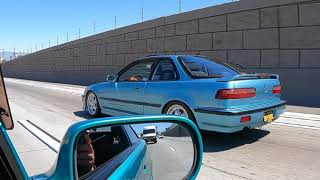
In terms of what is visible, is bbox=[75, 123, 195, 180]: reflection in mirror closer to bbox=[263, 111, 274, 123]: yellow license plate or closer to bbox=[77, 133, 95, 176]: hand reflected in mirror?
bbox=[77, 133, 95, 176]: hand reflected in mirror

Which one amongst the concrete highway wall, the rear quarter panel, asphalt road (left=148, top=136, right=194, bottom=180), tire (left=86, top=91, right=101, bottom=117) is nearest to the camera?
asphalt road (left=148, top=136, right=194, bottom=180)

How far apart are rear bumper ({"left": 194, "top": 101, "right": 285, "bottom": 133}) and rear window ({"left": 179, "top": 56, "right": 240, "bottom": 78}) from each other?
71 centimetres

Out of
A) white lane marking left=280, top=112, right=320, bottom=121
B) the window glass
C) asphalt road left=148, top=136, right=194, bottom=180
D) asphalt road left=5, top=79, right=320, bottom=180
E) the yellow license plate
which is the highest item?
the window glass

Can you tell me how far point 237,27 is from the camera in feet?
58.9

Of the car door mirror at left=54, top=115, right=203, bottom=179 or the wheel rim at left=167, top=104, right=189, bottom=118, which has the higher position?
the car door mirror at left=54, top=115, right=203, bottom=179

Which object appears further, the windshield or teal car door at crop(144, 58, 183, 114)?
teal car door at crop(144, 58, 183, 114)

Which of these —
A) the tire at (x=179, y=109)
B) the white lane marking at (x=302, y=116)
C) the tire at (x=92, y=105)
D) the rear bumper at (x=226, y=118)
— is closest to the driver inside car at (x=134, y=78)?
the tire at (x=179, y=109)

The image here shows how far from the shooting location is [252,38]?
→ 16969mm

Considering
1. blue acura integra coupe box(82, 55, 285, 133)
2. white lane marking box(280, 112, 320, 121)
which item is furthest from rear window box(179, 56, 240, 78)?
white lane marking box(280, 112, 320, 121)

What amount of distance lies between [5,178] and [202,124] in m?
5.88

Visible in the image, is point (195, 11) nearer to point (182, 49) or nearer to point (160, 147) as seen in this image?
Result: point (182, 49)

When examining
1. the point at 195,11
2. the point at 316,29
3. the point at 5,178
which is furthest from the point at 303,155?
the point at 195,11

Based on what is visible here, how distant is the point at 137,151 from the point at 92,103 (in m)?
8.92

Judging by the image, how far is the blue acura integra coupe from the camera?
22.8 feet
